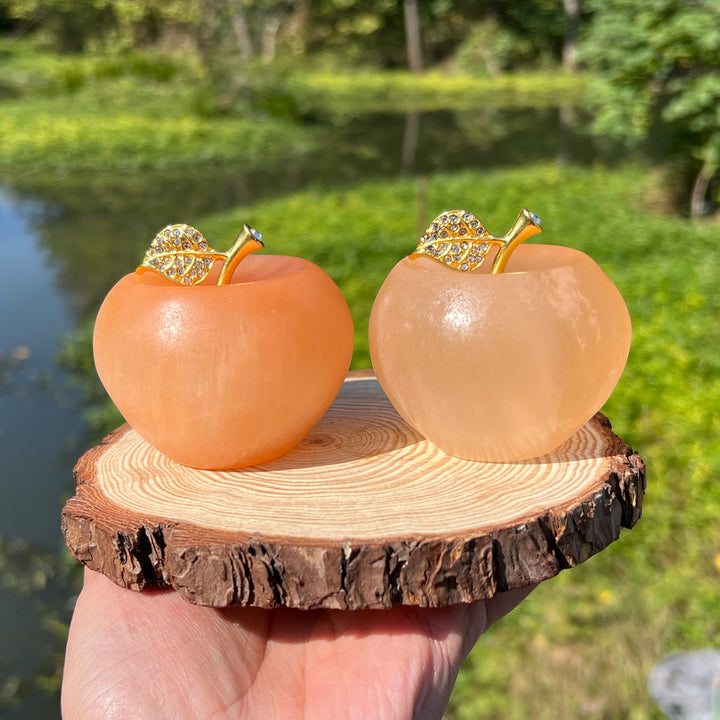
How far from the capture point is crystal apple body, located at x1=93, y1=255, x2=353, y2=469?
1.33m

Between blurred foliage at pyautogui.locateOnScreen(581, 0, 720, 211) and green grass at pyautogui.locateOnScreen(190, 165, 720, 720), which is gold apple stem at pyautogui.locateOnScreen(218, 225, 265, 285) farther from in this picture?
blurred foliage at pyautogui.locateOnScreen(581, 0, 720, 211)

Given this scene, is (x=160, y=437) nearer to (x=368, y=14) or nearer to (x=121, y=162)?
(x=121, y=162)

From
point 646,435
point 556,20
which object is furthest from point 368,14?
point 646,435

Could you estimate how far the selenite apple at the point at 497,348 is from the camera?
1313 mm

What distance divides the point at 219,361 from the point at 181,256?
0.22 meters

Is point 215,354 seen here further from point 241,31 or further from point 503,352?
point 241,31

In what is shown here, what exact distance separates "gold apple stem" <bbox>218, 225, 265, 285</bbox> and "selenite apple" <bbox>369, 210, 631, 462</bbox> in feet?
0.82

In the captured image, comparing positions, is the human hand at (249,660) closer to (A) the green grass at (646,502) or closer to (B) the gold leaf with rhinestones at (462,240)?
(B) the gold leaf with rhinestones at (462,240)

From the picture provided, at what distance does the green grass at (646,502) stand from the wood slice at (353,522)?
100 cm

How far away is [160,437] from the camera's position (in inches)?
54.7

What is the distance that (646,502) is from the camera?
2.70 m

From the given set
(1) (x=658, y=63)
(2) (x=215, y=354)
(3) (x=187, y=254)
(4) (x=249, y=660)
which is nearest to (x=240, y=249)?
(3) (x=187, y=254)

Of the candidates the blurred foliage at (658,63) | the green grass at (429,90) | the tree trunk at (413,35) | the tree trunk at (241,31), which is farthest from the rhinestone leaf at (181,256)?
the tree trunk at (413,35)

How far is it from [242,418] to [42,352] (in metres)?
3.45
